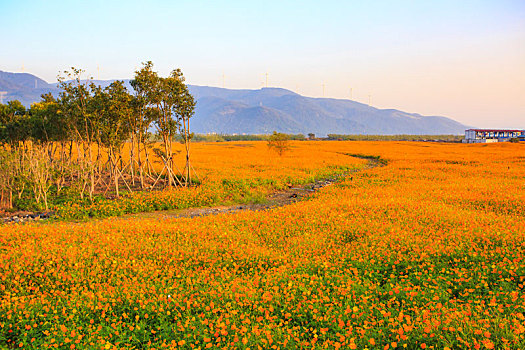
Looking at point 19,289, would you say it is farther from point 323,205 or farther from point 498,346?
point 323,205

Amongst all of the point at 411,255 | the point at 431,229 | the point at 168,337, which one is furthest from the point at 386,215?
the point at 168,337

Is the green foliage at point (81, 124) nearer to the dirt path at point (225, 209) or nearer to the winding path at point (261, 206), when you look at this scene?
the dirt path at point (225, 209)

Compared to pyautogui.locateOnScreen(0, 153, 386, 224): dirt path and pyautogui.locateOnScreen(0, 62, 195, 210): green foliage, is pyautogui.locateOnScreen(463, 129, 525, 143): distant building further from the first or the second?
pyautogui.locateOnScreen(0, 62, 195, 210): green foliage

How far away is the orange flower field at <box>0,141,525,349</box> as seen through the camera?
20.2 ft

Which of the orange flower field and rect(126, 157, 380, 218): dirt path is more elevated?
the orange flower field

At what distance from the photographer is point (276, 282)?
27.5 feet

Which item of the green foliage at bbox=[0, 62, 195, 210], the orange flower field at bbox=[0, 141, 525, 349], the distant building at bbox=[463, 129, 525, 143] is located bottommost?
the orange flower field at bbox=[0, 141, 525, 349]

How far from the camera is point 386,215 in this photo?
15.2 meters

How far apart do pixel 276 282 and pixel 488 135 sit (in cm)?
16588

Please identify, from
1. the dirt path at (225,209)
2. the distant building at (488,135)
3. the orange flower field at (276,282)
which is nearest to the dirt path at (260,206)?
the dirt path at (225,209)

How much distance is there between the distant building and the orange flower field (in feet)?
454

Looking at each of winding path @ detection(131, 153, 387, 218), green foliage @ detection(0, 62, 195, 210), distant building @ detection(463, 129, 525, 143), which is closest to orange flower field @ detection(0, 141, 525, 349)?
winding path @ detection(131, 153, 387, 218)

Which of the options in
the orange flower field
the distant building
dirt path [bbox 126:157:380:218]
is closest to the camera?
the orange flower field

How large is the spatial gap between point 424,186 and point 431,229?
12754 millimetres
